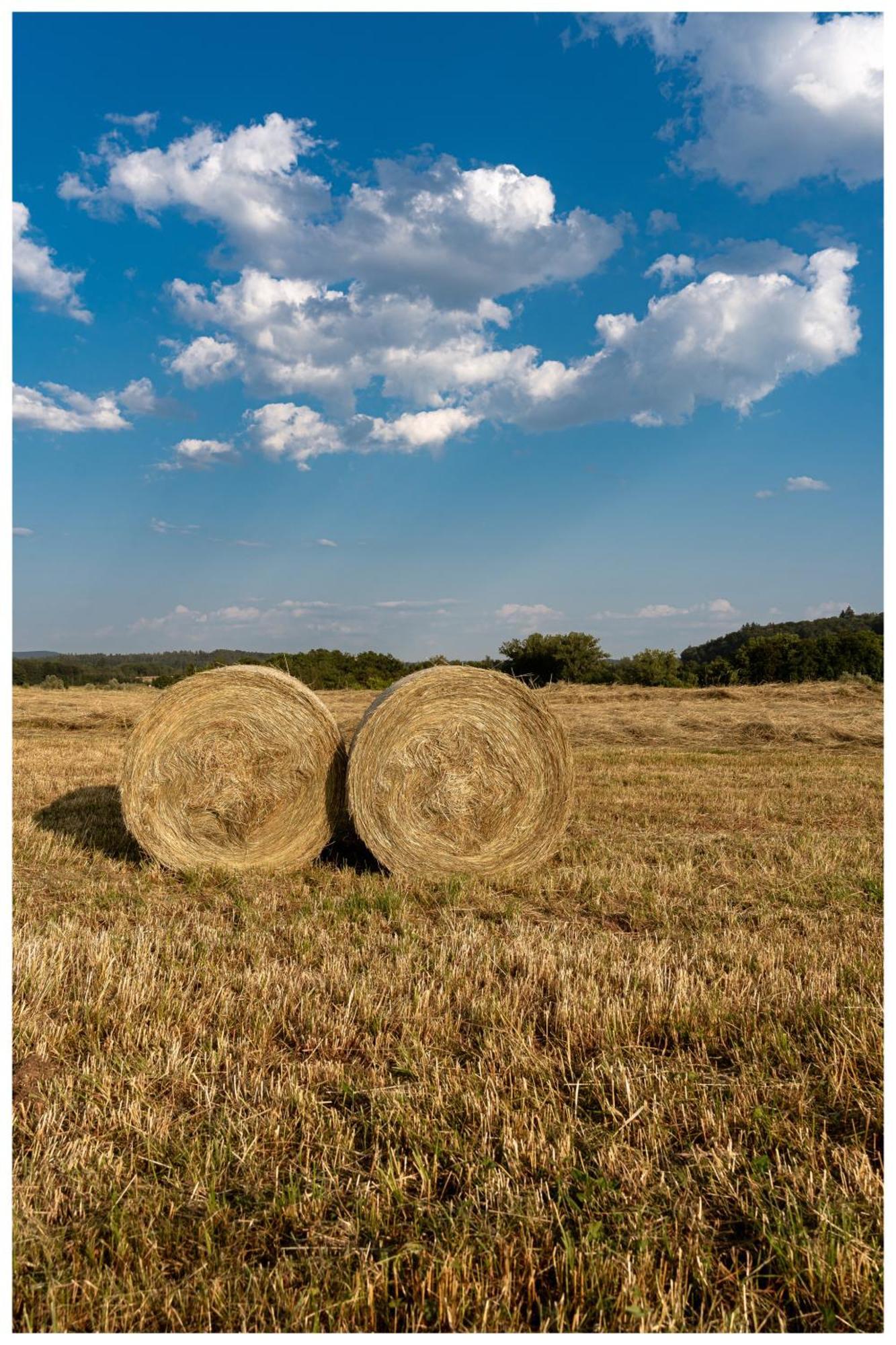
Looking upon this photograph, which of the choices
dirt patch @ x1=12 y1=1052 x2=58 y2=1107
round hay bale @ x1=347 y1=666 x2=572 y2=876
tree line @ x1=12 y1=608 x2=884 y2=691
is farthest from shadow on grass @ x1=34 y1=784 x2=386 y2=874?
tree line @ x1=12 y1=608 x2=884 y2=691

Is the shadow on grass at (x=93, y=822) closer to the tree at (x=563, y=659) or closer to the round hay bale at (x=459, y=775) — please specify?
the round hay bale at (x=459, y=775)

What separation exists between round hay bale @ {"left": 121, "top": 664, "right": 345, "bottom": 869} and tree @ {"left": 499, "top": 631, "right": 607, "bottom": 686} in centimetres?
2839

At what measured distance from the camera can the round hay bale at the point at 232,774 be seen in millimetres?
7234

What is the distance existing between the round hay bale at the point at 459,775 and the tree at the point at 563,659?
28129 millimetres

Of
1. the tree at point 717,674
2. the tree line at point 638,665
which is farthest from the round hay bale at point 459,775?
the tree at point 717,674

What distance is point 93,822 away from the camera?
8773 millimetres

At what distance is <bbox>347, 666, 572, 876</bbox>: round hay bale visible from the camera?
718 centimetres

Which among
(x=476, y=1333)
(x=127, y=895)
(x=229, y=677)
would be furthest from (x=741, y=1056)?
(x=229, y=677)

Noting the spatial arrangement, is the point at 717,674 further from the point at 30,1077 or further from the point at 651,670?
the point at 30,1077

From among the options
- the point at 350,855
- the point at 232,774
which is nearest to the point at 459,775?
the point at 350,855

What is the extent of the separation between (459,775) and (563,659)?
3007 cm

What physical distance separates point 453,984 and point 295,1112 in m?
1.38

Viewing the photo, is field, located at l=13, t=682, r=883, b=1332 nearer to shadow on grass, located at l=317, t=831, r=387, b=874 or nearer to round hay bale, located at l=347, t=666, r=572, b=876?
round hay bale, located at l=347, t=666, r=572, b=876

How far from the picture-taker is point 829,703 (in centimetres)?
2302
